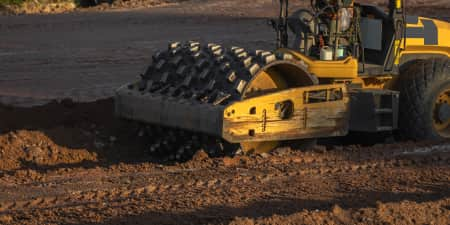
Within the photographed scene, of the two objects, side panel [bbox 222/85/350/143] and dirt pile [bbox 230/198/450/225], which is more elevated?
side panel [bbox 222/85/350/143]

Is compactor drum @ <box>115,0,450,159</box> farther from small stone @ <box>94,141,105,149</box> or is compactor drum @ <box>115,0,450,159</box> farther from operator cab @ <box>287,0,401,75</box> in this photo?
small stone @ <box>94,141,105,149</box>

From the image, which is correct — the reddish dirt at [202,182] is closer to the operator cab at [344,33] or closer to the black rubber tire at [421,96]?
the black rubber tire at [421,96]

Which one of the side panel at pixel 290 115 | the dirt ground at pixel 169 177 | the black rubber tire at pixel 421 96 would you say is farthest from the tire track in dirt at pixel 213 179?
the black rubber tire at pixel 421 96

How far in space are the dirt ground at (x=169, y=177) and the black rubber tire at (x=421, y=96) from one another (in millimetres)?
404

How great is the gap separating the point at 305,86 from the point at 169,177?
7.59 ft

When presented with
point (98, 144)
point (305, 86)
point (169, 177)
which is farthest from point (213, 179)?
point (98, 144)

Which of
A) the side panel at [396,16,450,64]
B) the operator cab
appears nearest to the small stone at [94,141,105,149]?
the operator cab

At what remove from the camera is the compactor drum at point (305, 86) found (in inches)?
447

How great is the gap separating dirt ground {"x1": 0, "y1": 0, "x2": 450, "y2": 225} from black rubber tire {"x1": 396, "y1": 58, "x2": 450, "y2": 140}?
1.32ft

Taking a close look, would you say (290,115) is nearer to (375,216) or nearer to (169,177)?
(169,177)

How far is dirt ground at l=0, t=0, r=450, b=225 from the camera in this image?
857cm

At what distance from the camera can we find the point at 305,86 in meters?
→ 11.8

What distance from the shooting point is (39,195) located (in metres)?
9.75

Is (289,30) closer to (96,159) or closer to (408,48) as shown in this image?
(408,48)
